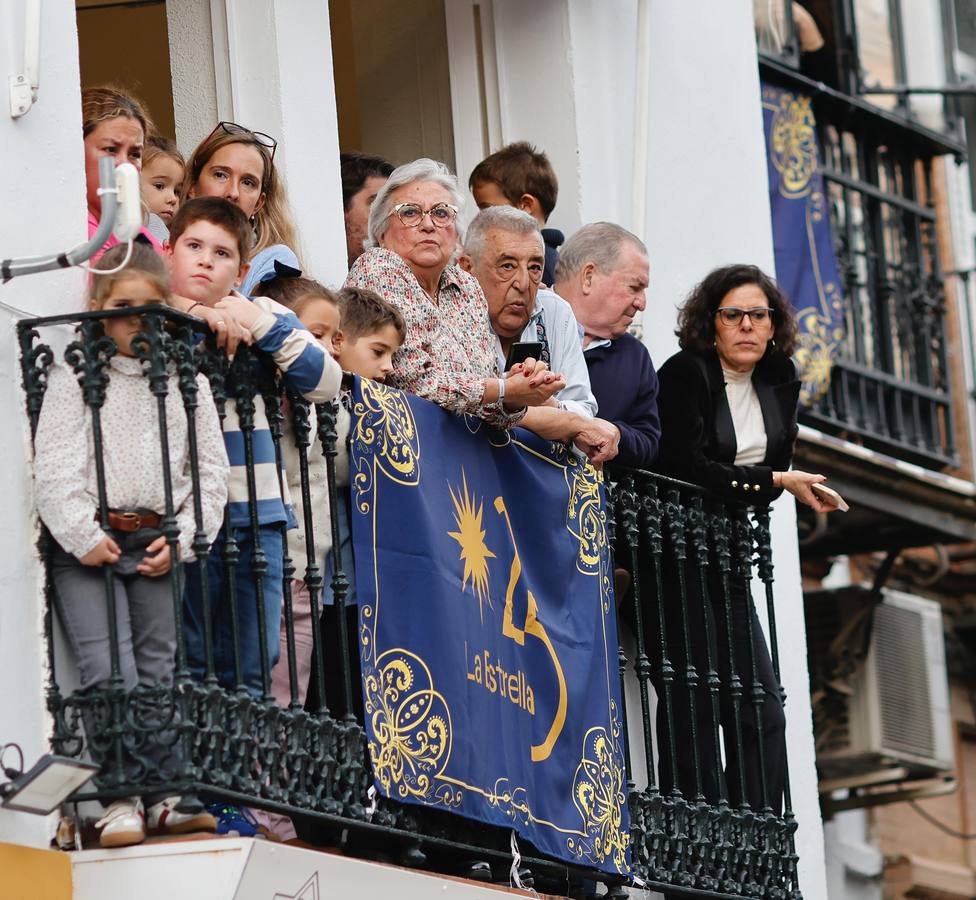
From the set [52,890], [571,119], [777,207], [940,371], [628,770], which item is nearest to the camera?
[52,890]

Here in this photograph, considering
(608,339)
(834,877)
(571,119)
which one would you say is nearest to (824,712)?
(834,877)

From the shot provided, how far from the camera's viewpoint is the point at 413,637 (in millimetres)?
8727

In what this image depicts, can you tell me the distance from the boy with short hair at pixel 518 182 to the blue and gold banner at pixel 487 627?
1.04 metres

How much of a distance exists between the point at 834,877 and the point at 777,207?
4264mm

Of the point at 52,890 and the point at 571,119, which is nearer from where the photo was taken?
the point at 52,890

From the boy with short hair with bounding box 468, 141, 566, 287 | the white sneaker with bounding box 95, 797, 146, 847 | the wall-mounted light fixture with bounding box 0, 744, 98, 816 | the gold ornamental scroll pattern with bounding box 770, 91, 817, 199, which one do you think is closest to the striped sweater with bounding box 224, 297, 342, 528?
the white sneaker with bounding box 95, 797, 146, 847

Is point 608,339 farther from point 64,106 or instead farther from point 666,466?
point 64,106

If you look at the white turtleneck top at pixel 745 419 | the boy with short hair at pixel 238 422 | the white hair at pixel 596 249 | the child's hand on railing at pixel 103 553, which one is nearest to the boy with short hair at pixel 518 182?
the white hair at pixel 596 249

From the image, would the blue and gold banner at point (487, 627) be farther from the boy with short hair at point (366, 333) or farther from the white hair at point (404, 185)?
the white hair at point (404, 185)

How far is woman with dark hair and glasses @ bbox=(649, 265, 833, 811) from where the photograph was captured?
33.7 ft

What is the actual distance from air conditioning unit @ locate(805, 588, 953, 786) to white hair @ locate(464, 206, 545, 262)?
7.59 metres

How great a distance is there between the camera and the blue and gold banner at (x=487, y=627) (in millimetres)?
8664

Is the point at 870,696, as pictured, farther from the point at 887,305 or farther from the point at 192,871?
the point at 192,871

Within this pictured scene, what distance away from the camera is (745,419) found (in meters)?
10.4
